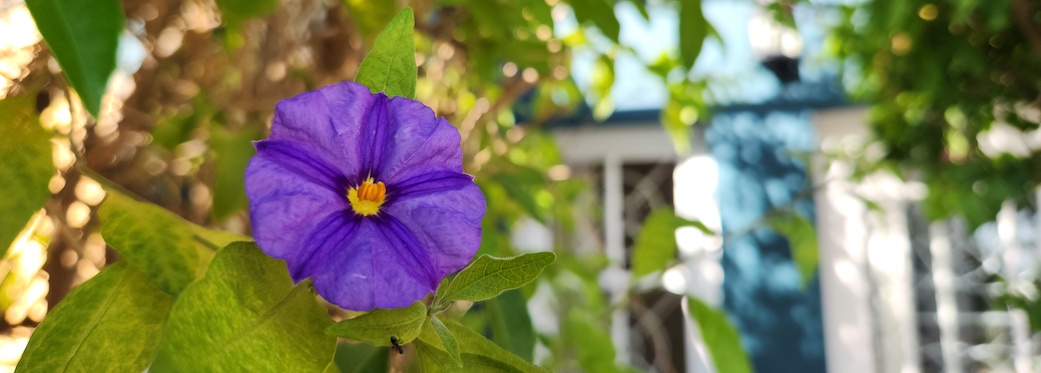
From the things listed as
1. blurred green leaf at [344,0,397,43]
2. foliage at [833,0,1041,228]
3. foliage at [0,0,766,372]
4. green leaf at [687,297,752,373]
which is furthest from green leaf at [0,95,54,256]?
foliage at [833,0,1041,228]

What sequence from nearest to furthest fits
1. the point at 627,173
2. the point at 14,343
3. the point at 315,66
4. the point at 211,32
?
the point at 14,343, the point at 211,32, the point at 315,66, the point at 627,173

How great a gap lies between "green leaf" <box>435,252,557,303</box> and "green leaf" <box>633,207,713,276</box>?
0.67m

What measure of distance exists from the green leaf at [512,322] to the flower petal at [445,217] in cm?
26

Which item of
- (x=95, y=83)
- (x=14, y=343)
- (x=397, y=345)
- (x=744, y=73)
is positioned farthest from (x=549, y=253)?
(x=744, y=73)

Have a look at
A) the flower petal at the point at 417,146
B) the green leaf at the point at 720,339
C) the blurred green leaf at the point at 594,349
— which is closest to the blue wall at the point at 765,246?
the blurred green leaf at the point at 594,349

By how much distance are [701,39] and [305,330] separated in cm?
48

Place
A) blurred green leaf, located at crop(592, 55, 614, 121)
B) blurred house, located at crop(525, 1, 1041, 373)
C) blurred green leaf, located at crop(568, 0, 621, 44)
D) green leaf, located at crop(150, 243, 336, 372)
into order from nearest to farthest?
green leaf, located at crop(150, 243, 336, 372) < blurred green leaf, located at crop(568, 0, 621, 44) < blurred green leaf, located at crop(592, 55, 614, 121) < blurred house, located at crop(525, 1, 1041, 373)

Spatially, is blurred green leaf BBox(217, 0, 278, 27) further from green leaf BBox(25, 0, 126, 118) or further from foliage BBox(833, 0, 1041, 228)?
foliage BBox(833, 0, 1041, 228)

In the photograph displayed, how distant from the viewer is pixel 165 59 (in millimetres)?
1060

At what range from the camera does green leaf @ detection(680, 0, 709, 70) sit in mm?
644

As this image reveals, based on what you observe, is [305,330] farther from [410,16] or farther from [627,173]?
[627,173]

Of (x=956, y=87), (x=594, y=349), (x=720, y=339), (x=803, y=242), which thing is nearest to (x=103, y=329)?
(x=720, y=339)

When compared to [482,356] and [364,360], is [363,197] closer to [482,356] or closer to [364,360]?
[482,356]

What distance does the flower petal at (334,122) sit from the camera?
0.91ft
